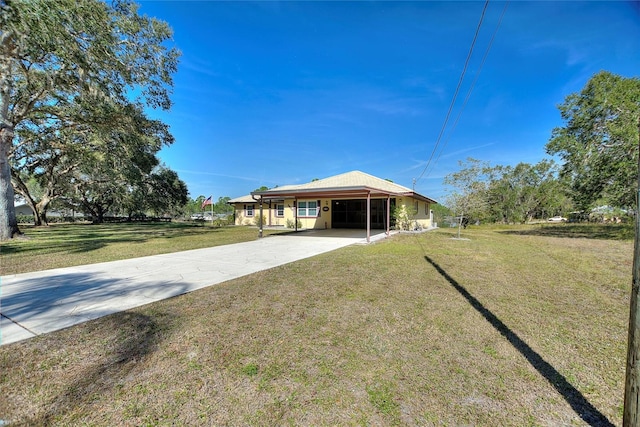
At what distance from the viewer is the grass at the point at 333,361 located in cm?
188

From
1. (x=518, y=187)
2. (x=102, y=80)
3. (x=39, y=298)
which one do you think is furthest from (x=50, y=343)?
(x=518, y=187)

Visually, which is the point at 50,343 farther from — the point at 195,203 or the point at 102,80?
the point at 195,203

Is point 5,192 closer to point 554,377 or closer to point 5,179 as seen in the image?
point 5,179

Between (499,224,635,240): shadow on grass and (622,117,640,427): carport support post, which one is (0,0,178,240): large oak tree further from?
(499,224,635,240): shadow on grass

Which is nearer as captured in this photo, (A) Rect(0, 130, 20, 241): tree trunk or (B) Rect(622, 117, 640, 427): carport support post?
(B) Rect(622, 117, 640, 427): carport support post

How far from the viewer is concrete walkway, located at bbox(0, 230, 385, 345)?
340 centimetres

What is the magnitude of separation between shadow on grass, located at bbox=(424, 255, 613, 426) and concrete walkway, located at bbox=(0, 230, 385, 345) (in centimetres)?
475

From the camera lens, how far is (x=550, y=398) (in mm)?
2020

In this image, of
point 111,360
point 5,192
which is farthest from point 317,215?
point 111,360

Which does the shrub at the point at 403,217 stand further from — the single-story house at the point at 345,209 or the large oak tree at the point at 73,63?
the large oak tree at the point at 73,63

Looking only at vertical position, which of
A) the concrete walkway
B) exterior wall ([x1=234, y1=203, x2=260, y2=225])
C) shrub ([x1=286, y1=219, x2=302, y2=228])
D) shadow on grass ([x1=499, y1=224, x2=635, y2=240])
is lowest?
the concrete walkway

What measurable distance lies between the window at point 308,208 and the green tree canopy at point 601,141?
50.8ft

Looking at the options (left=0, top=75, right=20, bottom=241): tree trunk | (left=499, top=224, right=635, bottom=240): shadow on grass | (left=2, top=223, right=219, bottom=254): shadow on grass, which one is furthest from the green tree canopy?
(left=0, top=75, right=20, bottom=241): tree trunk

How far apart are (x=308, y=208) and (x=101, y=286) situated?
14542 millimetres
